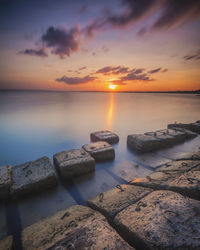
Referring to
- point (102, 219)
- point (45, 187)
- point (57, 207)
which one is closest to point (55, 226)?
point (102, 219)

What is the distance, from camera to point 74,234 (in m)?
1.09

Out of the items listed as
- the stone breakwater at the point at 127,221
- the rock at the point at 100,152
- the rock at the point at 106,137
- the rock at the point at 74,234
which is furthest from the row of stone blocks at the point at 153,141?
the rock at the point at 74,234

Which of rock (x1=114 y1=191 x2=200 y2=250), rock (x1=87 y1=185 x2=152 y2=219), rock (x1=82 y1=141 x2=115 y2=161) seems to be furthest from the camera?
rock (x1=82 y1=141 x2=115 y2=161)

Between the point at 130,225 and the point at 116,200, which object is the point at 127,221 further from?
the point at 116,200

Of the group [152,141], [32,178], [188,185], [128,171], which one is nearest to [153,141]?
[152,141]

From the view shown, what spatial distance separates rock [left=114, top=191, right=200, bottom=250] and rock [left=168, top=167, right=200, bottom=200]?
0.17 m

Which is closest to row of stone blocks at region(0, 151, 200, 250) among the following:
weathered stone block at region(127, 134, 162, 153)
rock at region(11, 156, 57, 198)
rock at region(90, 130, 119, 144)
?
rock at region(11, 156, 57, 198)

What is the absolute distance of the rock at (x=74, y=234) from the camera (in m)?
1.00

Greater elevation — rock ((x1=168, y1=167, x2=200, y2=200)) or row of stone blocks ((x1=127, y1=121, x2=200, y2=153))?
rock ((x1=168, y1=167, x2=200, y2=200))

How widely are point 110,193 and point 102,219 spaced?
1.73ft

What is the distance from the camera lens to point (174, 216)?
3.70 ft

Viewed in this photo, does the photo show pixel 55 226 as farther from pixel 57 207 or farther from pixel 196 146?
pixel 196 146

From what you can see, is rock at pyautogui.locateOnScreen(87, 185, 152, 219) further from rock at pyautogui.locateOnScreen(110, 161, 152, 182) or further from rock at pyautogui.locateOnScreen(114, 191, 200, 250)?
rock at pyautogui.locateOnScreen(110, 161, 152, 182)

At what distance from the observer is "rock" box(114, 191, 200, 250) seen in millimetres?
933
